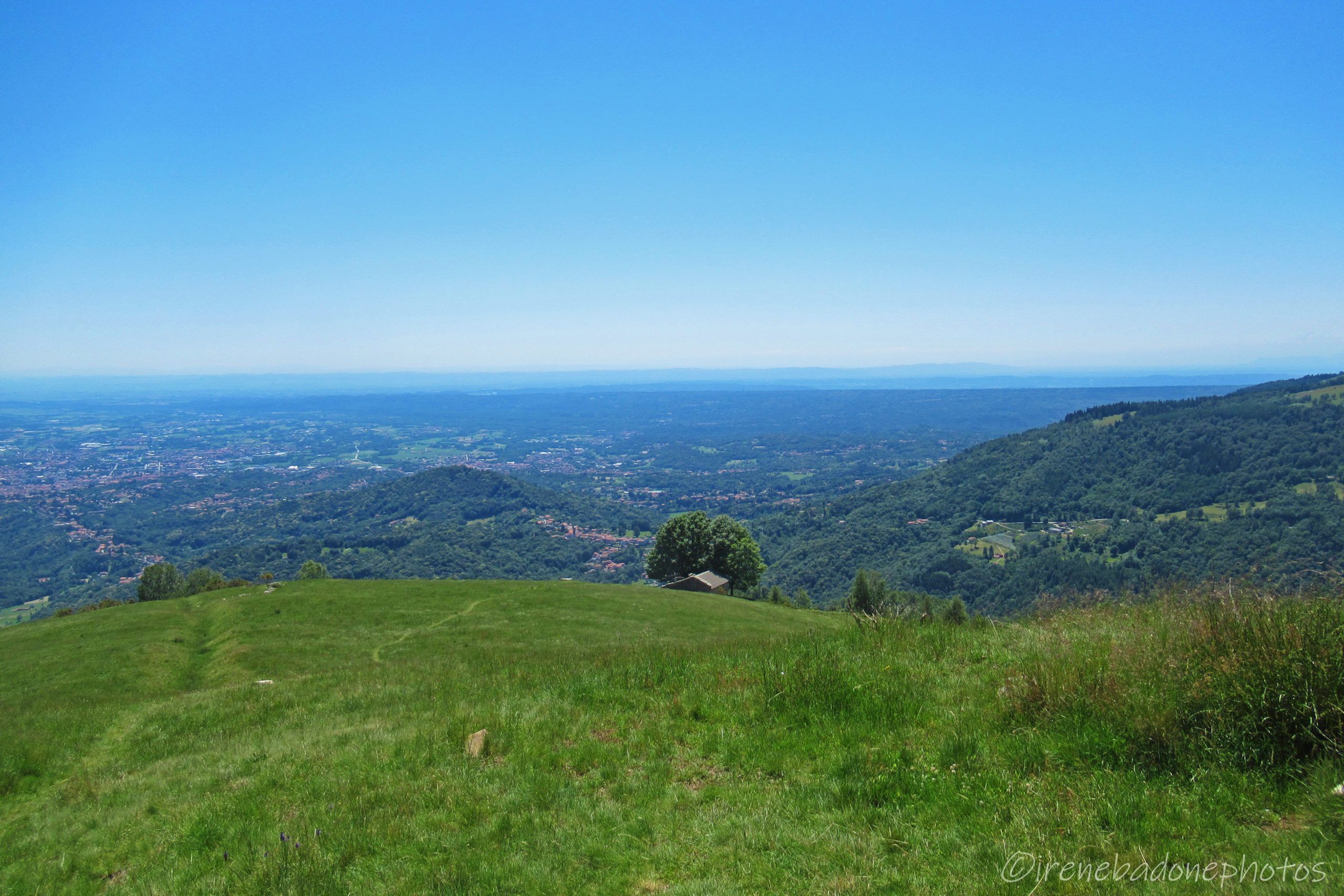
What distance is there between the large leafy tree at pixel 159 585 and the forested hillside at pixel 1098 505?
85570 mm

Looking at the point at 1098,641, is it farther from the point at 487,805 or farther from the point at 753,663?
the point at 487,805

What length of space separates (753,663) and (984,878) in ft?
16.6

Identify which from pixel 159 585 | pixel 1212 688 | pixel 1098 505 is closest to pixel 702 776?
pixel 1212 688

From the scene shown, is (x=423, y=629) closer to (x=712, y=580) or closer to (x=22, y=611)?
(x=712, y=580)

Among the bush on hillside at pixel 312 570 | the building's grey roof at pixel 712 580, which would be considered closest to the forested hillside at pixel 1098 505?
the building's grey roof at pixel 712 580

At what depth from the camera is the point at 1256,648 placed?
5176 millimetres

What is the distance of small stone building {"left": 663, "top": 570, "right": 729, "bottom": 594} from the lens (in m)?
42.6

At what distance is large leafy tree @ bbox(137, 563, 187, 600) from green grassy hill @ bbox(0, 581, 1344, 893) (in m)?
35.2

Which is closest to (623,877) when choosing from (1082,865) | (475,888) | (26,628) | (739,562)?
(475,888)

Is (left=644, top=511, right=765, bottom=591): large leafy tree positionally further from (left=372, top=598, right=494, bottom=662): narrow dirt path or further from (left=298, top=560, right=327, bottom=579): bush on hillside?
(left=298, top=560, right=327, bottom=579): bush on hillside

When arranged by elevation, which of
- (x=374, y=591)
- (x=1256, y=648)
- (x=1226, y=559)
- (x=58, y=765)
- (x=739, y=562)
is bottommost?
(x=1226, y=559)

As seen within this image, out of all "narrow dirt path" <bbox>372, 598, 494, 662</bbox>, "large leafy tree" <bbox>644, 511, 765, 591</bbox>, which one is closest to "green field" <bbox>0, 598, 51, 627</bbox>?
"large leafy tree" <bbox>644, 511, 765, 591</bbox>

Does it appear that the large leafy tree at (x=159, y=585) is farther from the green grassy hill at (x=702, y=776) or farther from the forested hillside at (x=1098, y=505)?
the forested hillside at (x=1098, y=505)

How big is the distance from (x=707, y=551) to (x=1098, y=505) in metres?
117
